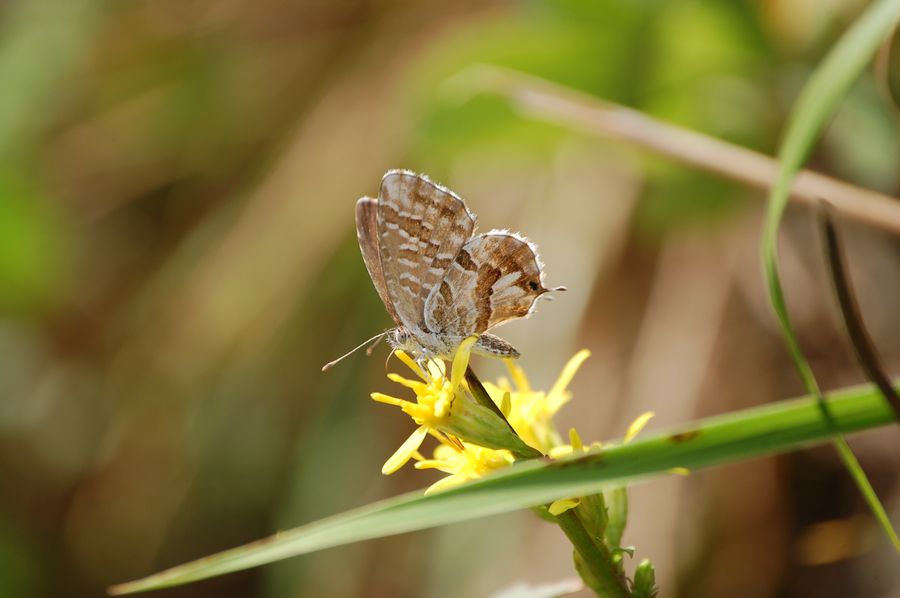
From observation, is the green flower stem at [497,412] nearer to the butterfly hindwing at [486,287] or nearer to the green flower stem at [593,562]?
the green flower stem at [593,562]

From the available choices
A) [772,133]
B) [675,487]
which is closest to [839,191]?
[772,133]

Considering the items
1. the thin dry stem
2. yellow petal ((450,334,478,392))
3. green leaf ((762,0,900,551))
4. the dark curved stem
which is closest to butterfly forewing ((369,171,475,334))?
yellow petal ((450,334,478,392))

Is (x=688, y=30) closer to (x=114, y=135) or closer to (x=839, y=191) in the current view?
(x=839, y=191)

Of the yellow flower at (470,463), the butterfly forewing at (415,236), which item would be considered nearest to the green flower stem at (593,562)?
the yellow flower at (470,463)

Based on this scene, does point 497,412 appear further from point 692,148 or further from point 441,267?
point 692,148

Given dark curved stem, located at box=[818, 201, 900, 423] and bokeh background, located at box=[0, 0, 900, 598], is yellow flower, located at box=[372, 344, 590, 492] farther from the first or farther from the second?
bokeh background, located at box=[0, 0, 900, 598]

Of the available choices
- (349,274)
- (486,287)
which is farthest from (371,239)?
(349,274)

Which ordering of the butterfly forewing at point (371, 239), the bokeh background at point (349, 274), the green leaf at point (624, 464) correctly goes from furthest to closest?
the bokeh background at point (349, 274)
the butterfly forewing at point (371, 239)
the green leaf at point (624, 464)
